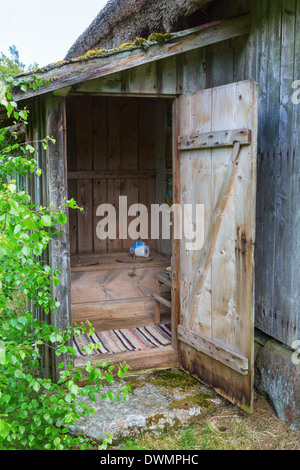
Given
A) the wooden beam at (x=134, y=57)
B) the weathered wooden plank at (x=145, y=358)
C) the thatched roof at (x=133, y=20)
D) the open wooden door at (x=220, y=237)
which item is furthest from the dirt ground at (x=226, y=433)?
the thatched roof at (x=133, y=20)

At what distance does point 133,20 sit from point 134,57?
1.67 meters

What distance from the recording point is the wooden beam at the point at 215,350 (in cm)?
326

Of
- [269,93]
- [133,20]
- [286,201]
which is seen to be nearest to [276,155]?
[286,201]

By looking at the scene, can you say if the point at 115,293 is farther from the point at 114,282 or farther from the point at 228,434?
the point at 228,434

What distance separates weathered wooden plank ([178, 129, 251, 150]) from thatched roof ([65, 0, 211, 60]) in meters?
0.97

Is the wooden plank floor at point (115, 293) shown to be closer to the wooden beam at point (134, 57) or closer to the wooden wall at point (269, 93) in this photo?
the wooden wall at point (269, 93)

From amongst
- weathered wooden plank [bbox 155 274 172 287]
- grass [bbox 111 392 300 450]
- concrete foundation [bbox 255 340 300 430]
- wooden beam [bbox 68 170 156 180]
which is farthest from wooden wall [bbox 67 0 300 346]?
wooden beam [bbox 68 170 156 180]

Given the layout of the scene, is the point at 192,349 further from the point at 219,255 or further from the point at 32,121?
the point at 32,121

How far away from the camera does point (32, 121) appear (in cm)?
389

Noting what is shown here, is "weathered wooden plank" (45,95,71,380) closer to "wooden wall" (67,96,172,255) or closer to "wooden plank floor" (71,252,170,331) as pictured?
"wooden plank floor" (71,252,170,331)

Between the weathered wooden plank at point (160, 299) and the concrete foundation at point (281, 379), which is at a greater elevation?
the weathered wooden plank at point (160, 299)

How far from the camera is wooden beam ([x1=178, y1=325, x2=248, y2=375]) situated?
3264 millimetres

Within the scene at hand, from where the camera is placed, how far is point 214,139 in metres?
3.42

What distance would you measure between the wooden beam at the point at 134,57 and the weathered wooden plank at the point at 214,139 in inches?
25.0
